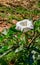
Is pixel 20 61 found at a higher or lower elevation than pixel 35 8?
higher

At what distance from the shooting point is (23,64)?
6.18 ft

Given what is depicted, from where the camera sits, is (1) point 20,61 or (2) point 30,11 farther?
(2) point 30,11

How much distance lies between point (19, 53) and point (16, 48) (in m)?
0.05

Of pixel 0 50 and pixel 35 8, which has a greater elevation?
pixel 0 50

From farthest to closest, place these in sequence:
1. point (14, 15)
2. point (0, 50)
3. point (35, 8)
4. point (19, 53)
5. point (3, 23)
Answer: point (35, 8) < point (14, 15) < point (3, 23) < point (0, 50) < point (19, 53)

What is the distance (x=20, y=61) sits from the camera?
191 cm

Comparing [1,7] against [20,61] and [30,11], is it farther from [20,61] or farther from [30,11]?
[20,61]

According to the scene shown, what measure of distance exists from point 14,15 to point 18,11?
17 cm

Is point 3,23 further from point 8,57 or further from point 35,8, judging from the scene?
point 8,57

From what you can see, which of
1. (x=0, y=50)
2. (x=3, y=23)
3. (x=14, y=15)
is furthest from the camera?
(x=14, y=15)

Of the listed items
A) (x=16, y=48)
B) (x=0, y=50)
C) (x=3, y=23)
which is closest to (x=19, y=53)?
(x=16, y=48)

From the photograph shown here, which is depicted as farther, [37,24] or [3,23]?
[3,23]

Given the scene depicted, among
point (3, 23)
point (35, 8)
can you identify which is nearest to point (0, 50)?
point (3, 23)

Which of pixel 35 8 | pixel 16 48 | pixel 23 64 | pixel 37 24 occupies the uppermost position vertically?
pixel 37 24
